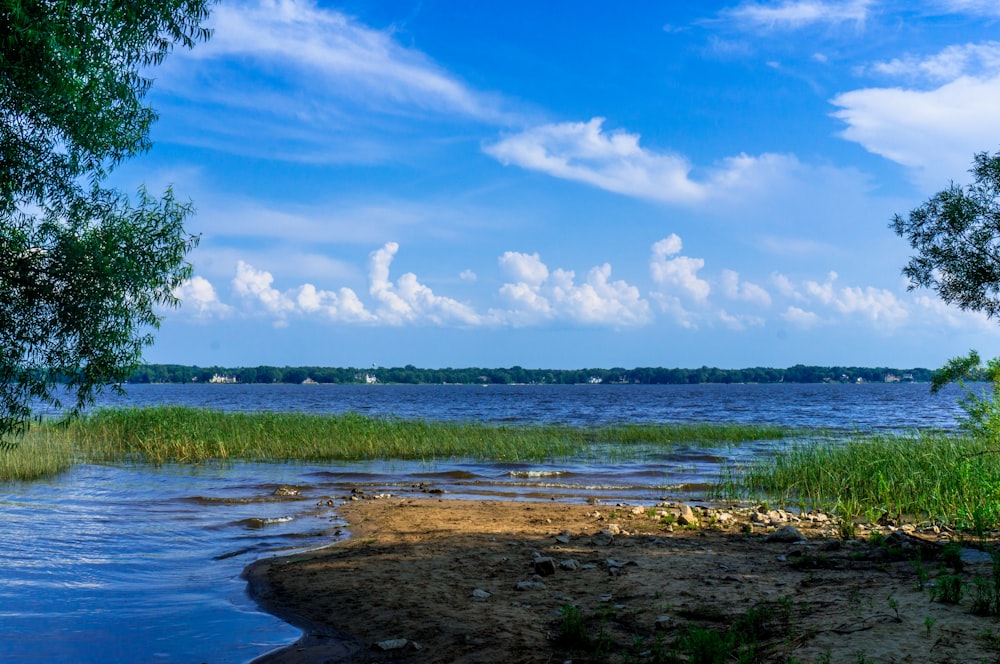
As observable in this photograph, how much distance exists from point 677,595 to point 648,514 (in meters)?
6.48

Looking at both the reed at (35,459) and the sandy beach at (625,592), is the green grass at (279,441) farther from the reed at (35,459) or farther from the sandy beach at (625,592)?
the sandy beach at (625,592)

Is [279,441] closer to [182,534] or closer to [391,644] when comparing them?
[182,534]

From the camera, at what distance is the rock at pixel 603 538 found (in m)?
12.3

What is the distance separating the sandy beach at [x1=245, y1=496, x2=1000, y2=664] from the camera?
7.02m

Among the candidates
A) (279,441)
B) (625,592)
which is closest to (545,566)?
(625,592)

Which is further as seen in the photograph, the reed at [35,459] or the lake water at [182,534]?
the reed at [35,459]

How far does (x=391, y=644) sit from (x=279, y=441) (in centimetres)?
2340

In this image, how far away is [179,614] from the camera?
9.41m

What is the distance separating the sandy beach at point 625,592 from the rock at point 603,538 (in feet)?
0.11

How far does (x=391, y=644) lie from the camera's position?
7.70 metres

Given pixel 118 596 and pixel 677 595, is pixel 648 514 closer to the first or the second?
pixel 677 595

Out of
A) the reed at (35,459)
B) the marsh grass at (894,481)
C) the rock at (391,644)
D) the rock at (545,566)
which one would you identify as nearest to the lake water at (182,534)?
the reed at (35,459)

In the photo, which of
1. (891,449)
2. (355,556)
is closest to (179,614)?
(355,556)

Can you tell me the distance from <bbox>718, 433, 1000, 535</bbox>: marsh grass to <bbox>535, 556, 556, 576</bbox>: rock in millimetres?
6445
